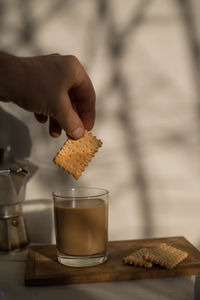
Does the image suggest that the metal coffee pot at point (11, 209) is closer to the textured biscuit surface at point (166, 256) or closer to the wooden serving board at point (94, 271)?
the wooden serving board at point (94, 271)

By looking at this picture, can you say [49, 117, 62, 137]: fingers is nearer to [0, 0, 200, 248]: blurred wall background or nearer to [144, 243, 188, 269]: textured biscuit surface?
[0, 0, 200, 248]: blurred wall background

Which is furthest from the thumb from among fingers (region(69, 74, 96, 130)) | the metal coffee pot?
the metal coffee pot

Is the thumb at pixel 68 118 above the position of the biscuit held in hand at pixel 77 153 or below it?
above

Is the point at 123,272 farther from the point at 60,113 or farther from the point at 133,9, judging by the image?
the point at 133,9

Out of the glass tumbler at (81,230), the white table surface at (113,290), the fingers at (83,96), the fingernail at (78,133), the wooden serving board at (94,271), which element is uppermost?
the fingers at (83,96)

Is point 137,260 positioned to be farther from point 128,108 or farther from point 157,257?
point 128,108

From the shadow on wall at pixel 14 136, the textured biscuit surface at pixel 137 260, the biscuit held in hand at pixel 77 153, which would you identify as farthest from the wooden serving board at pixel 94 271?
the shadow on wall at pixel 14 136
